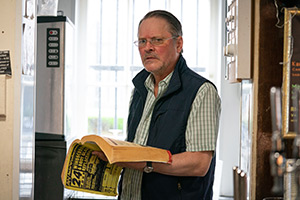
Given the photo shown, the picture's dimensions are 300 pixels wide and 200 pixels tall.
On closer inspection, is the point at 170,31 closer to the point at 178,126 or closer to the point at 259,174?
the point at 178,126

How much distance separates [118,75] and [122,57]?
0.23 metres

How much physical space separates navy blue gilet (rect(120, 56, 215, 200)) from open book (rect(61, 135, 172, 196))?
0.12 metres

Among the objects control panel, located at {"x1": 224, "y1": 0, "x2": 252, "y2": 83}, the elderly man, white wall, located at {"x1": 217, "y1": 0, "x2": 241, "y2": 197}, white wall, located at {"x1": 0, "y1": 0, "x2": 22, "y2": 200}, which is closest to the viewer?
the elderly man

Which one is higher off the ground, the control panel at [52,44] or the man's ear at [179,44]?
the control panel at [52,44]

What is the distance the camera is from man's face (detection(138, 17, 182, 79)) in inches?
61.1

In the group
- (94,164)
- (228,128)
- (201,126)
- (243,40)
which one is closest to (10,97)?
(94,164)

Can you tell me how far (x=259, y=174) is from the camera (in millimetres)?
1502

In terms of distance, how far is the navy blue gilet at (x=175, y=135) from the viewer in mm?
1497

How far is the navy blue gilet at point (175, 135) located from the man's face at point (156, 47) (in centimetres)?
7

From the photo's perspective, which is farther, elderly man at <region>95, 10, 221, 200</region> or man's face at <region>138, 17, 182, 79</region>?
man's face at <region>138, 17, 182, 79</region>

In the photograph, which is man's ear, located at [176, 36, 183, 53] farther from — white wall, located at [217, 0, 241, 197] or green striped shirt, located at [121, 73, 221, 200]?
white wall, located at [217, 0, 241, 197]

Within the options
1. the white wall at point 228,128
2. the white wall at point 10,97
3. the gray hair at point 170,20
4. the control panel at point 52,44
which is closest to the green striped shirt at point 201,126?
the gray hair at point 170,20

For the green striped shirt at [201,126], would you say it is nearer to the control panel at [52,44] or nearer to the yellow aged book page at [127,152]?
the yellow aged book page at [127,152]

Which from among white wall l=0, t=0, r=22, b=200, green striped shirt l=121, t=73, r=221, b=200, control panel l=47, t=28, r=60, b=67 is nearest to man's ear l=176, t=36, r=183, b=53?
green striped shirt l=121, t=73, r=221, b=200
